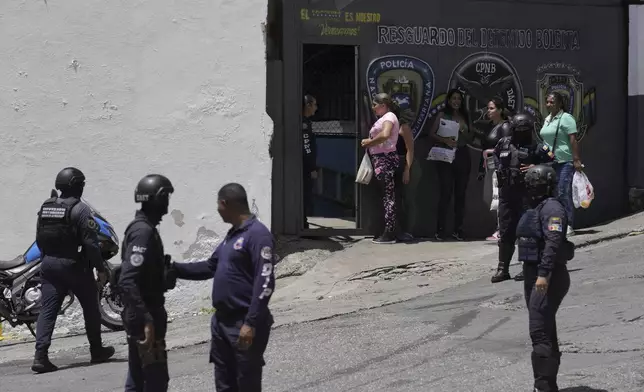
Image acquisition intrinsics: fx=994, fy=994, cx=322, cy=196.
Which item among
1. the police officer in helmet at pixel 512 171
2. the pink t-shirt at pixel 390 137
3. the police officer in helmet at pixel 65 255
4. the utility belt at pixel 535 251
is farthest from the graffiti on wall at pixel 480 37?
the utility belt at pixel 535 251

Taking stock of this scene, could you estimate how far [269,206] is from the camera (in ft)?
36.3

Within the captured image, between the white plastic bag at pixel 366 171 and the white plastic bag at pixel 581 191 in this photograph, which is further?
the white plastic bag at pixel 366 171

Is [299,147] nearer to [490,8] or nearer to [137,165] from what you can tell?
[137,165]

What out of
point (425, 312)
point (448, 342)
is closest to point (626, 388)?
point (448, 342)

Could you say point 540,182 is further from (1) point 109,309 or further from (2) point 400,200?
(2) point 400,200

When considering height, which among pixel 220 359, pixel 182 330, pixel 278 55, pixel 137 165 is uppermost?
pixel 278 55

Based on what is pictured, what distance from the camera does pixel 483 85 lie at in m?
12.7

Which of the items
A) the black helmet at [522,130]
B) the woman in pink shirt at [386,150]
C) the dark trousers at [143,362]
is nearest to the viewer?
the dark trousers at [143,362]

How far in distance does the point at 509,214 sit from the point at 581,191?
5.88 feet

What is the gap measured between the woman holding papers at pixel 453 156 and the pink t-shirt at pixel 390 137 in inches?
28.5

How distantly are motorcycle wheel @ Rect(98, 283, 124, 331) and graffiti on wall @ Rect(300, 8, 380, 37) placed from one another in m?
4.22

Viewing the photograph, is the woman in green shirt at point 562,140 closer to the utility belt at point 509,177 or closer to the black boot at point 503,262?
the black boot at point 503,262

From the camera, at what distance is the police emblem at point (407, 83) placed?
1233cm

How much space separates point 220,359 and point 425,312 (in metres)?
3.87
